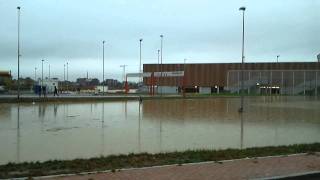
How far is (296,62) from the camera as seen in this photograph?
11450 centimetres

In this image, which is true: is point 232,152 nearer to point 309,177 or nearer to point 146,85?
point 309,177

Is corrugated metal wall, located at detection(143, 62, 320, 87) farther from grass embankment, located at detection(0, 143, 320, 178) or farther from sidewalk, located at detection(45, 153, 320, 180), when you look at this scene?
sidewalk, located at detection(45, 153, 320, 180)

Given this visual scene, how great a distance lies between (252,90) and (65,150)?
344 feet

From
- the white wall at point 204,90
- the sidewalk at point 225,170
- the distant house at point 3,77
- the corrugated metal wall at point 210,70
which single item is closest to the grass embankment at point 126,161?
the sidewalk at point 225,170

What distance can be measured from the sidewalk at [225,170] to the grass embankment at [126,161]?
2.00 ft

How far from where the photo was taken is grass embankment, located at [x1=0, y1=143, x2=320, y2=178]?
10.6 m

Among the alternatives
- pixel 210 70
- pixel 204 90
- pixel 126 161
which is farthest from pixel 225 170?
pixel 204 90

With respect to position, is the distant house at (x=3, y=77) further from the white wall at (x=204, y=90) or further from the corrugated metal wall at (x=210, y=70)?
the white wall at (x=204, y=90)

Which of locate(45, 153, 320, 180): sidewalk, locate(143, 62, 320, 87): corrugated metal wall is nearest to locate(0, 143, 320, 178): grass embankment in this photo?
locate(45, 153, 320, 180): sidewalk

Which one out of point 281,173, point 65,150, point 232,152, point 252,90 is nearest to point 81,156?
point 65,150

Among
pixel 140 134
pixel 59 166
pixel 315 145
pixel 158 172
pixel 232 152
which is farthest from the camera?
pixel 140 134

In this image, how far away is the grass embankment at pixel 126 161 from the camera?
10.6m

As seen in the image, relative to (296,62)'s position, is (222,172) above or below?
below

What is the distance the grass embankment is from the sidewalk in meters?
0.61
